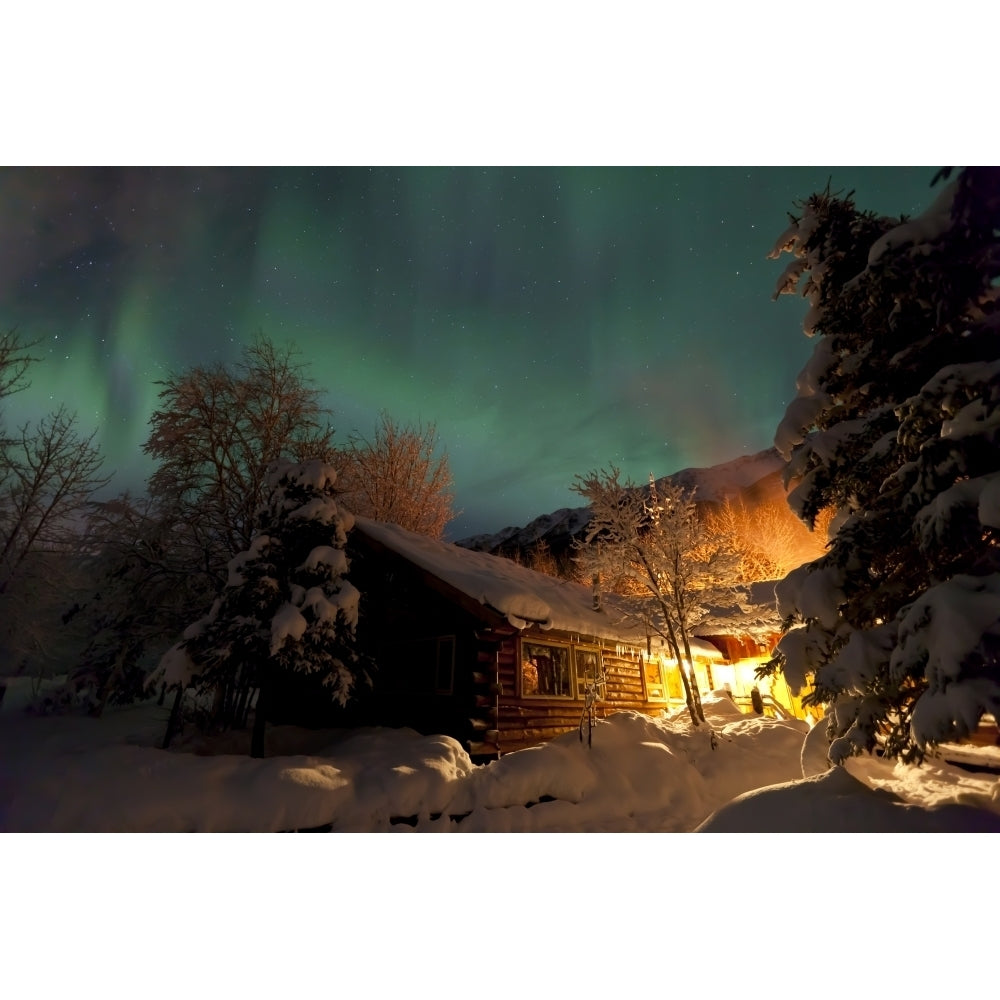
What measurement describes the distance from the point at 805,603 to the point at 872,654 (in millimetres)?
672

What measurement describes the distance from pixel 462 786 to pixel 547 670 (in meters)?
5.75

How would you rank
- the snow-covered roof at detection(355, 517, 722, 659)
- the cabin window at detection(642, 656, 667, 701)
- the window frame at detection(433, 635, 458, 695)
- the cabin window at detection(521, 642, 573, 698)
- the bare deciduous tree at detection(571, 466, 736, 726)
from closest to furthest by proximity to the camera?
the snow-covered roof at detection(355, 517, 722, 659) < the window frame at detection(433, 635, 458, 695) < the cabin window at detection(521, 642, 573, 698) < the bare deciduous tree at detection(571, 466, 736, 726) < the cabin window at detection(642, 656, 667, 701)

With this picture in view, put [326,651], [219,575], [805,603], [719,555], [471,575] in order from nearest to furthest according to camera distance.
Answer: [805,603] < [326,651] < [471,575] < [219,575] < [719,555]

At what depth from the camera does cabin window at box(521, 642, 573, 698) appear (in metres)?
12.8

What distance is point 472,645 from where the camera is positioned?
1099 centimetres

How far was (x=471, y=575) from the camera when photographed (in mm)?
11422

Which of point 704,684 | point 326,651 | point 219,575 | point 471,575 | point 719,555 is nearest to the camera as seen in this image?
point 326,651

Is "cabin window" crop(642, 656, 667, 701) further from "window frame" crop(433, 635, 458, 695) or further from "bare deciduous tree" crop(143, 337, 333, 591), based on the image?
"bare deciduous tree" crop(143, 337, 333, 591)

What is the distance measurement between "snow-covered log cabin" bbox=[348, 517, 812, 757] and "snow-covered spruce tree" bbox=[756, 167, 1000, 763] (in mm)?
6658

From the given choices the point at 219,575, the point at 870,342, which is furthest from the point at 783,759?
the point at 219,575

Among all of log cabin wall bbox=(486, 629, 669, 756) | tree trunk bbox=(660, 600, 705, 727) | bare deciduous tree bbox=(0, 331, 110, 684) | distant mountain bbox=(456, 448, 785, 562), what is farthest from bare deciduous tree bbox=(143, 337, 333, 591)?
distant mountain bbox=(456, 448, 785, 562)

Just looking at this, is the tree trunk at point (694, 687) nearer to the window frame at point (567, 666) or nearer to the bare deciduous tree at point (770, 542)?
the window frame at point (567, 666)

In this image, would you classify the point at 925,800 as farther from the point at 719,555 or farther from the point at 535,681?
the point at 719,555

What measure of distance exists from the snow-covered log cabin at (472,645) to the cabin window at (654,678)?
1.82 m
